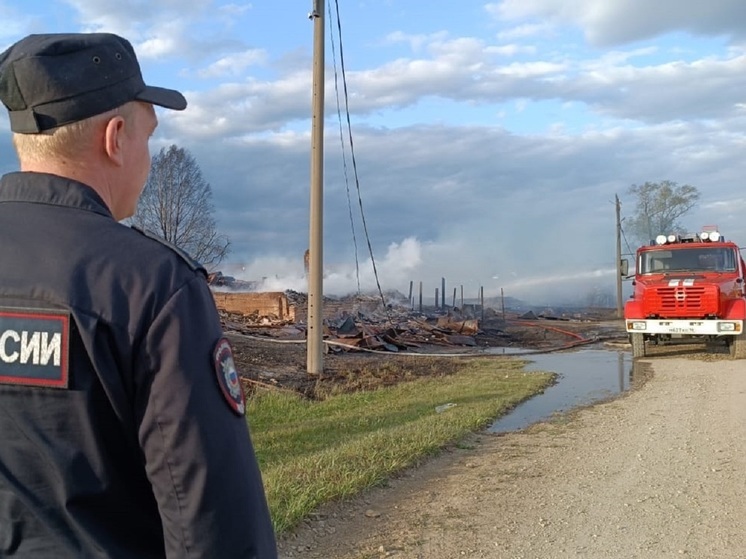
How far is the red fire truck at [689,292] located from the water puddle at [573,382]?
1.30 m

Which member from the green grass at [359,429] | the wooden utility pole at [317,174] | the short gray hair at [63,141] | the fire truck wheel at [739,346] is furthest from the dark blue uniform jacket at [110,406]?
the fire truck wheel at [739,346]

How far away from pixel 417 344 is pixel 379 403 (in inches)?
478

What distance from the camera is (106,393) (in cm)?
133

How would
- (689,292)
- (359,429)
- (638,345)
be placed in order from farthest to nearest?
(638,345), (689,292), (359,429)

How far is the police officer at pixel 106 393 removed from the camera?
1.31 meters

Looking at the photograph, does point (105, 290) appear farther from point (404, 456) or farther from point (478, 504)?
point (404, 456)

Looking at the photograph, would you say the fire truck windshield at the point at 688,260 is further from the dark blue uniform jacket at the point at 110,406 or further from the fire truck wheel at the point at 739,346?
the dark blue uniform jacket at the point at 110,406

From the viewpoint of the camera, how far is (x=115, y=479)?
4.50 ft

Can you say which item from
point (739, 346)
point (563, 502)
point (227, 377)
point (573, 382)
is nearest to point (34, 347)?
point (227, 377)

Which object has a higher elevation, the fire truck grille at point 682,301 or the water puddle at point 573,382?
the fire truck grille at point 682,301

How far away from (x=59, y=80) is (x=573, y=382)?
14.0m

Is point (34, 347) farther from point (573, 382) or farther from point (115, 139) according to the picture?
point (573, 382)

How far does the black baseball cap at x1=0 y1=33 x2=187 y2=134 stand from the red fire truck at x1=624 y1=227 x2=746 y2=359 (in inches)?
678

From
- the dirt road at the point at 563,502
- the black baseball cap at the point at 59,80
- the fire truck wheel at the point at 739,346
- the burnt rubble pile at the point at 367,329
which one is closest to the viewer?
the black baseball cap at the point at 59,80
